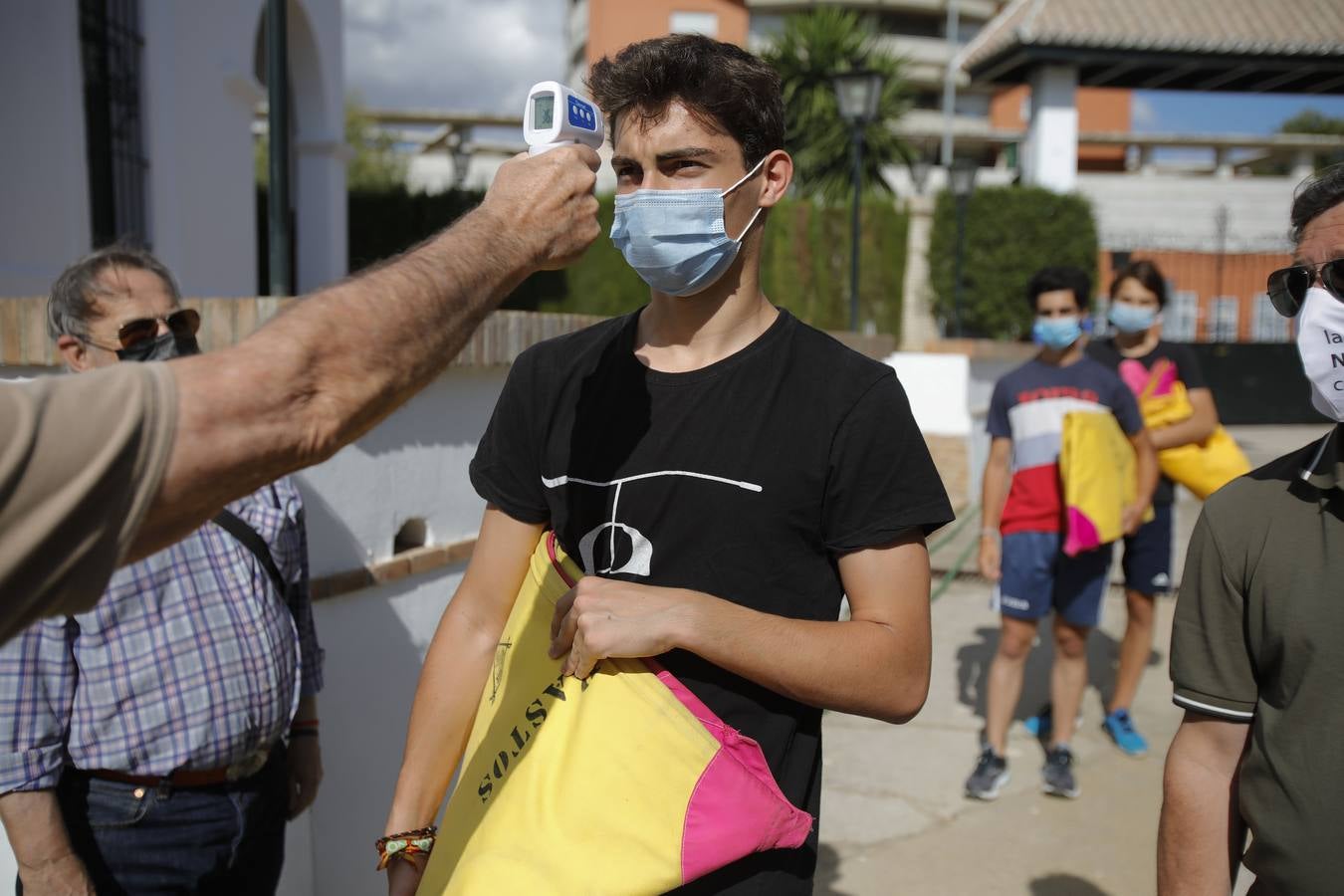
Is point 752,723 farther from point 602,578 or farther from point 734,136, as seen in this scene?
point 734,136

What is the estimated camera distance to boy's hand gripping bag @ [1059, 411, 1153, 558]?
4617 mm

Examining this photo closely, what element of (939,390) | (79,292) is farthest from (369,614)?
(939,390)

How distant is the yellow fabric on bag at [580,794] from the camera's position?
156 cm

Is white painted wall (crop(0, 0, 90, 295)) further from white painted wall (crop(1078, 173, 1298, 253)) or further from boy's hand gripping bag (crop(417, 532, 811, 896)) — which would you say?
white painted wall (crop(1078, 173, 1298, 253))

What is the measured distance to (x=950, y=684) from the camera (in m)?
6.00

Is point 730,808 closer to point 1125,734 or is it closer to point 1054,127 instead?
point 1125,734

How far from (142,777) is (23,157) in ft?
25.1

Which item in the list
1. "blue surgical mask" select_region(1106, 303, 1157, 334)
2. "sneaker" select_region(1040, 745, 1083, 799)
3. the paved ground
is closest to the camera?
the paved ground

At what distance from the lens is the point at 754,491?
177cm

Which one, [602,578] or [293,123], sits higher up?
[293,123]

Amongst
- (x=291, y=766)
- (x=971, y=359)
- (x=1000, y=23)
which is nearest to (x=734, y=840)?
(x=291, y=766)

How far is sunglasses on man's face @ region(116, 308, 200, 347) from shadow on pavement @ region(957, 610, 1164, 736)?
4.29 meters

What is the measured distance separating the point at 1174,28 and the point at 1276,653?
24102 millimetres

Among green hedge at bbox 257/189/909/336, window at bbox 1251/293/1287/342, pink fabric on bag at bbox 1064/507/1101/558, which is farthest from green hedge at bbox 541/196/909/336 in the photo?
pink fabric on bag at bbox 1064/507/1101/558
